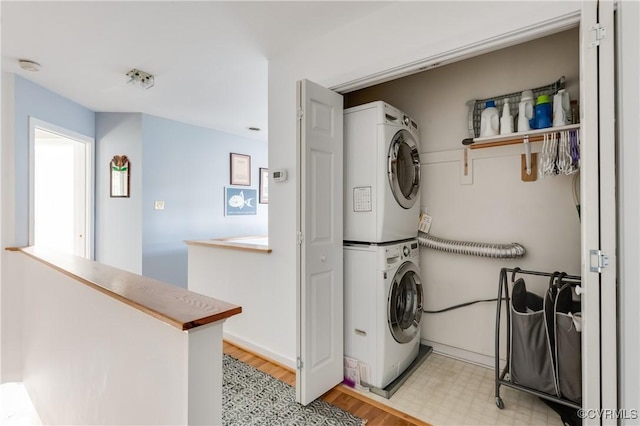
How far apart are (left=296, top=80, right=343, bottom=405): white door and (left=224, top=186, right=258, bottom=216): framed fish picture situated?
314 centimetres

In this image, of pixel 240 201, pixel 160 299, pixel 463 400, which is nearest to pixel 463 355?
pixel 463 400

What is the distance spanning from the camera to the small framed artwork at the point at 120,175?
12.4ft

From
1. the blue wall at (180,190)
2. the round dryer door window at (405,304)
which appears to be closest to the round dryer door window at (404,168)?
the round dryer door window at (405,304)

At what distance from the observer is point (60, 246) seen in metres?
4.01

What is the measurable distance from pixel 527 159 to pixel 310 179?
1493 millimetres

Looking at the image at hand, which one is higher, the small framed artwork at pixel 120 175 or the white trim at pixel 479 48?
the white trim at pixel 479 48

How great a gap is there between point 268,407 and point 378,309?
887 millimetres

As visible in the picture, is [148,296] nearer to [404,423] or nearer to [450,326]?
[404,423]

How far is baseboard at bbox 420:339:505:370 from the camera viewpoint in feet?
7.66

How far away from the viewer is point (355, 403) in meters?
1.91

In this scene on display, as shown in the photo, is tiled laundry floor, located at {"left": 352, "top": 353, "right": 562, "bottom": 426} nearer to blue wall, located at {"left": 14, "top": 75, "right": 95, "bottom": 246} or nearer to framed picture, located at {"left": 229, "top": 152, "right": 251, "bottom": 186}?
blue wall, located at {"left": 14, "top": 75, "right": 95, "bottom": 246}

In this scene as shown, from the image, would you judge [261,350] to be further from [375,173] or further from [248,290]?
[375,173]

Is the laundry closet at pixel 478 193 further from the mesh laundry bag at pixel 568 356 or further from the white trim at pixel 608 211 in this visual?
the white trim at pixel 608 211

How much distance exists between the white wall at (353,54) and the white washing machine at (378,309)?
429 mm
